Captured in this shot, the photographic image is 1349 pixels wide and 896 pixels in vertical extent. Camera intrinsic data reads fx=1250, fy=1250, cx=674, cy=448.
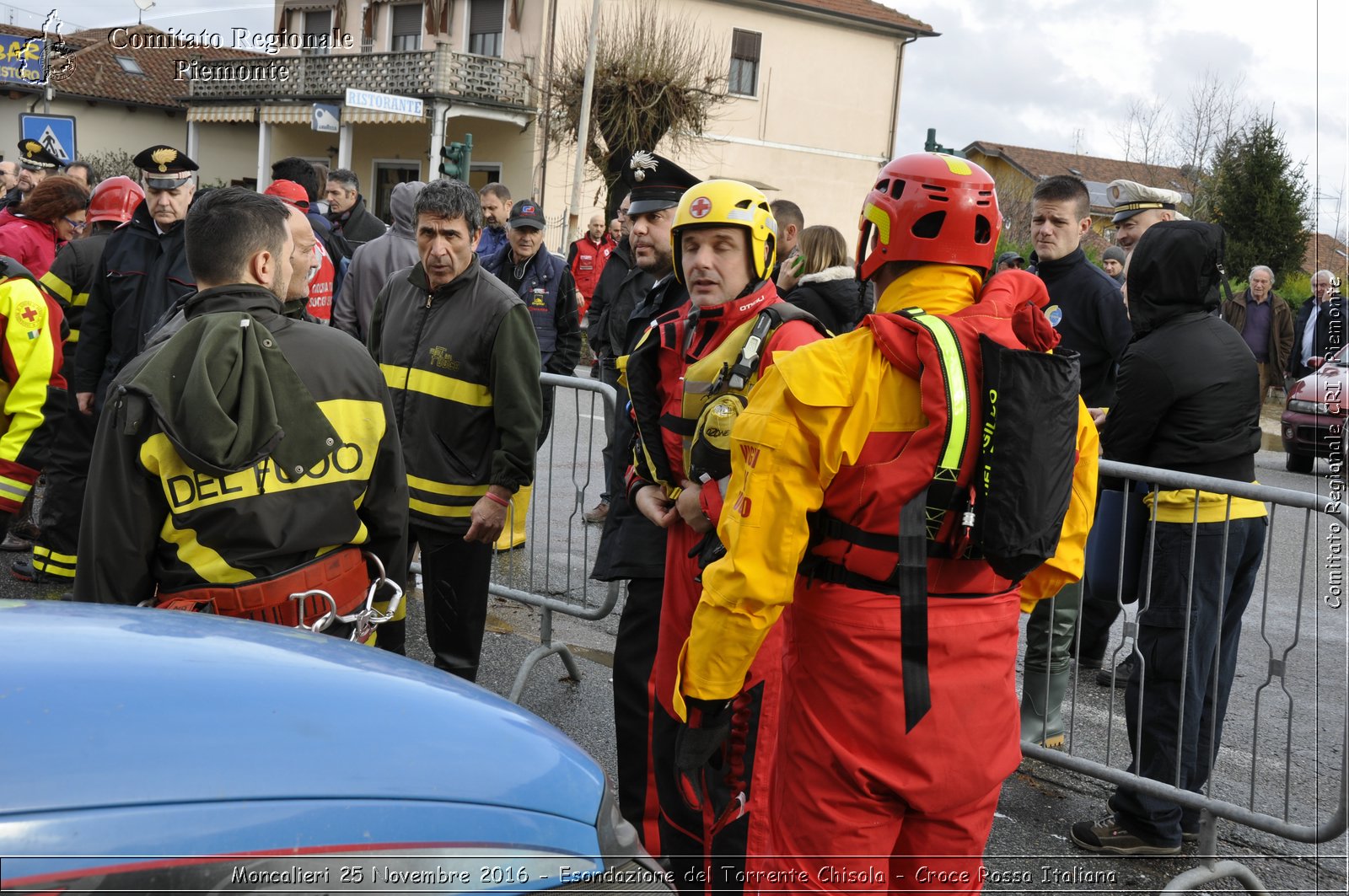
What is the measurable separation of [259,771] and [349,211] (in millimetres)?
8936

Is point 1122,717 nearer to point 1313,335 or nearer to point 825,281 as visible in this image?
point 825,281

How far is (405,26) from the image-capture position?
3869cm

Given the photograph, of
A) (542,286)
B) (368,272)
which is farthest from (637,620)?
(542,286)

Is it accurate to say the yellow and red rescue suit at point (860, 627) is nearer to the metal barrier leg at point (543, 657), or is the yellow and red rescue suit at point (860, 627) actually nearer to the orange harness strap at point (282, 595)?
the orange harness strap at point (282, 595)

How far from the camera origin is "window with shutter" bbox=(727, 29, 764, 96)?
38000mm

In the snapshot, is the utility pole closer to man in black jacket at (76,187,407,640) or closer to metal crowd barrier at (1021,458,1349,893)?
→ metal crowd barrier at (1021,458,1349,893)

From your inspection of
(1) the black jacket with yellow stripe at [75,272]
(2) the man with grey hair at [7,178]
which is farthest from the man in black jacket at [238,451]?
(2) the man with grey hair at [7,178]

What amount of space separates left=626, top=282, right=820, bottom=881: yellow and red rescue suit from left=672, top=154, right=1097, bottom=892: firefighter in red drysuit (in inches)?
25.3

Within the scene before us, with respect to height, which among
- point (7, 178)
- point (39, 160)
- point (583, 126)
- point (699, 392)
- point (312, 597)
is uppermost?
point (583, 126)

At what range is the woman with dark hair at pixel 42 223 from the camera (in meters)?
7.70

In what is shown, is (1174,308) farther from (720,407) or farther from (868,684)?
(868,684)

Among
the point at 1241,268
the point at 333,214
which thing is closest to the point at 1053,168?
the point at 1241,268

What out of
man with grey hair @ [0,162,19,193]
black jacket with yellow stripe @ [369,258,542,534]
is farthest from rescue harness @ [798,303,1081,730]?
man with grey hair @ [0,162,19,193]

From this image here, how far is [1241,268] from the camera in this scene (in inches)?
1132
